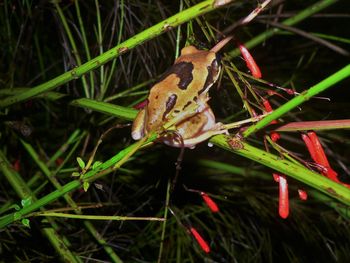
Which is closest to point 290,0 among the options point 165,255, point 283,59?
point 283,59

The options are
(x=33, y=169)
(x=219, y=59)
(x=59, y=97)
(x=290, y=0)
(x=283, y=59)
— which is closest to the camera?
(x=219, y=59)

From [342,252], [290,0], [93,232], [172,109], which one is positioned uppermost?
[172,109]

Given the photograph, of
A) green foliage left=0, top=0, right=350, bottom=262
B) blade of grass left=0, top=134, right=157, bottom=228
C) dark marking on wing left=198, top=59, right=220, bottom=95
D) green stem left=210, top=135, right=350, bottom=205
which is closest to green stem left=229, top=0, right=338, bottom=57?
green foliage left=0, top=0, right=350, bottom=262

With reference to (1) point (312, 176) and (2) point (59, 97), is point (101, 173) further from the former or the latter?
(2) point (59, 97)

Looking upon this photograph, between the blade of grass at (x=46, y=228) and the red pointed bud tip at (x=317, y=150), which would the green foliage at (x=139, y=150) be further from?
the red pointed bud tip at (x=317, y=150)

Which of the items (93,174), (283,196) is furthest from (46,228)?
(283,196)

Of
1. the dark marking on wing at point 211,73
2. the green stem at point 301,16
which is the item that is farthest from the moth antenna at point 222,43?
the green stem at point 301,16

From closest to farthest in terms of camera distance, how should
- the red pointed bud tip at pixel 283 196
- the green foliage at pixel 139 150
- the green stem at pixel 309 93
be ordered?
the green stem at pixel 309 93
the red pointed bud tip at pixel 283 196
the green foliage at pixel 139 150

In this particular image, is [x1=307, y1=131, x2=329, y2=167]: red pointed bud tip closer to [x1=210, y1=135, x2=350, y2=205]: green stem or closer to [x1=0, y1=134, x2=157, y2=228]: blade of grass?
[x1=210, y1=135, x2=350, y2=205]: green stem
